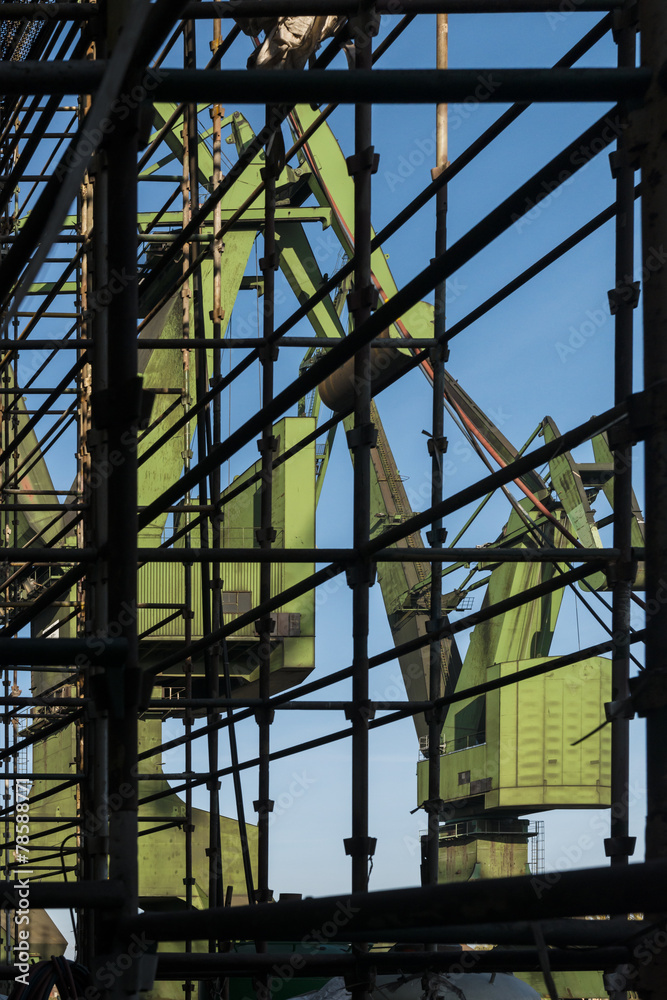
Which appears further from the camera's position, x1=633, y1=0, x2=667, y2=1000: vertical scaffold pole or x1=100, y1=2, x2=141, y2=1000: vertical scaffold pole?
x1=100, y1=2, x2=141, y2=1000: vertical scaffold pole

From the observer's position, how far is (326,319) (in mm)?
16984

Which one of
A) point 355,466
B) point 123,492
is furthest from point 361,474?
point 123,492

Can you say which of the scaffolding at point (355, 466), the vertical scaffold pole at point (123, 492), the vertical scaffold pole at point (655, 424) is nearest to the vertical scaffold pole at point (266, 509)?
the scaffolding at point (355, 466)

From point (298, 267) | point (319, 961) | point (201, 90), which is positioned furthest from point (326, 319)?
point (201, 90)

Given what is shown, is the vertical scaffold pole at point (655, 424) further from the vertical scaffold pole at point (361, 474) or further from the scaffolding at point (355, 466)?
the vertical scaffold pole at point (361, 474)

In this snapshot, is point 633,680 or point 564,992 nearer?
point 633,680

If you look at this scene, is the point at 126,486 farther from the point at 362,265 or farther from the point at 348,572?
the point at 362,265

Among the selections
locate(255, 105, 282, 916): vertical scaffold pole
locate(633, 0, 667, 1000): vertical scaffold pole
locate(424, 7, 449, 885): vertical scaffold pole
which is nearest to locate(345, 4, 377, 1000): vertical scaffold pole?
locate(424, 7, 449, 885): vertical scaffold pole

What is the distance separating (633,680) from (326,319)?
590 inches

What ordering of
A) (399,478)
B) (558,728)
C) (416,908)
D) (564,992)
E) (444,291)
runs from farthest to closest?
(399,478)
(558,728)
(564,992)
(444,291)
(416,908)

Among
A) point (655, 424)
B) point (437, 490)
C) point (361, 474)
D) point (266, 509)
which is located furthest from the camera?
point (266, 509)
